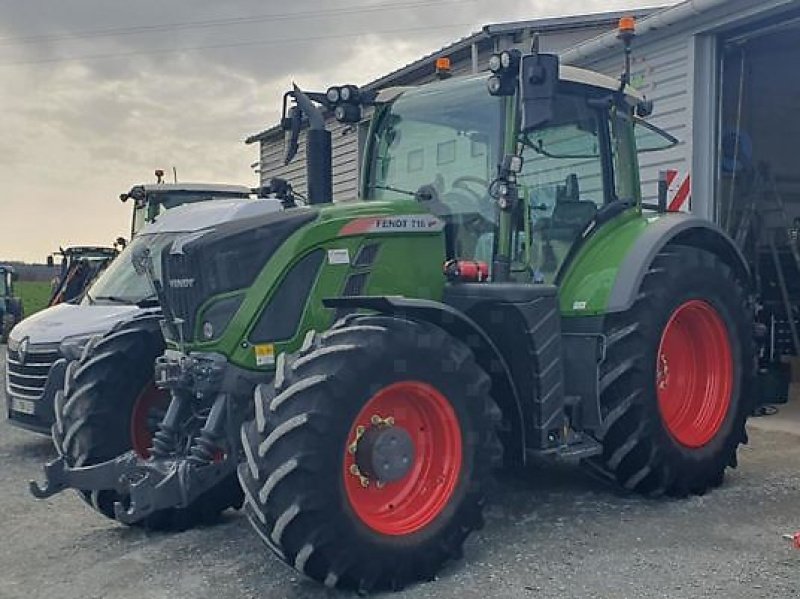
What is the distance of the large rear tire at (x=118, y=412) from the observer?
508 centimetres

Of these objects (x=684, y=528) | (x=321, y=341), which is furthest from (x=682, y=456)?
(x=321, y=341)

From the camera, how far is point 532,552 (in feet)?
14.9

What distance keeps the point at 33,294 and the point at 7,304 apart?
13.5m

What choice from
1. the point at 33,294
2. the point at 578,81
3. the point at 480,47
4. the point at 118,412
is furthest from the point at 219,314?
the point at 33,294

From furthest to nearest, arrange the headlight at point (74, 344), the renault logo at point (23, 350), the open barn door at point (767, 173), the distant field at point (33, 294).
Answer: the distant field at point (33, 294) < the open barn door at point (767, 173) < the renault logo at point (23, 350) < the headlight at point (74, 344)

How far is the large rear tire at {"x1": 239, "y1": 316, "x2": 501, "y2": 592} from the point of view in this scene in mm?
3781

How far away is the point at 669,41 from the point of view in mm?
8727

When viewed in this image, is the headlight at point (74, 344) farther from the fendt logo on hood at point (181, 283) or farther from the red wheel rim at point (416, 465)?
the red wheel rim at point (416, 465)

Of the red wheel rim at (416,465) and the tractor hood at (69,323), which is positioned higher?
the tractor hood at (69,323)

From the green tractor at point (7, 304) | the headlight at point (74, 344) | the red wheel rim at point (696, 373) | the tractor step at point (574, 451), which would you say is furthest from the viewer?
the green tractor at point (7, 304)

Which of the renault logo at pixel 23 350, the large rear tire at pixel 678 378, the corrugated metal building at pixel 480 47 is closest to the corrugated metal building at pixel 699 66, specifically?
the corrugated metal building at pixel 480 47

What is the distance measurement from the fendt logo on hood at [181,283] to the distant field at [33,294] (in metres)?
24.8

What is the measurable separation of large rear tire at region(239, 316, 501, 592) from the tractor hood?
4040 mm

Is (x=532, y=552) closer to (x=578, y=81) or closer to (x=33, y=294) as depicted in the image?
(x=578, y=81)
